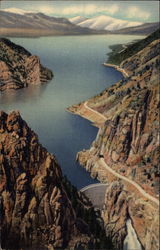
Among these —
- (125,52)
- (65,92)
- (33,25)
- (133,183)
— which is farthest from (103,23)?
(133,183)

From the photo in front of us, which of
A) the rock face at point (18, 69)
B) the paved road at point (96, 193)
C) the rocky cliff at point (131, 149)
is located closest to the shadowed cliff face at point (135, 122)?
the rocky cliff at point (131, 149)

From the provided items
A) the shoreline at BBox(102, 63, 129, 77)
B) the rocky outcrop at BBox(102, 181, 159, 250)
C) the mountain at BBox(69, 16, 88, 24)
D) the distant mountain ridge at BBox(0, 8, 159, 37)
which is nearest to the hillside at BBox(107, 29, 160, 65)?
the shoreline at BBox(102, 63, 129, 77)

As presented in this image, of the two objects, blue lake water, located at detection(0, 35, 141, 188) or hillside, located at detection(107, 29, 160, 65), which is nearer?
blue lake water, located at detection(0, 35, 141, 188)

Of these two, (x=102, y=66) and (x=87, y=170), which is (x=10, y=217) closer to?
(x=87, y=170)

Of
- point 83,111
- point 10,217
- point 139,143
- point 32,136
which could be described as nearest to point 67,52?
point 83,111

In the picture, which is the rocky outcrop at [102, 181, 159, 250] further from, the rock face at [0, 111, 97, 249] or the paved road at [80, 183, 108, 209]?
the rock face at [0, 111, 97, 249]

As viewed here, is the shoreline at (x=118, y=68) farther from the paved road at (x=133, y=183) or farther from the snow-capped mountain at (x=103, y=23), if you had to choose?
the paved road at (x=133, y=183)
